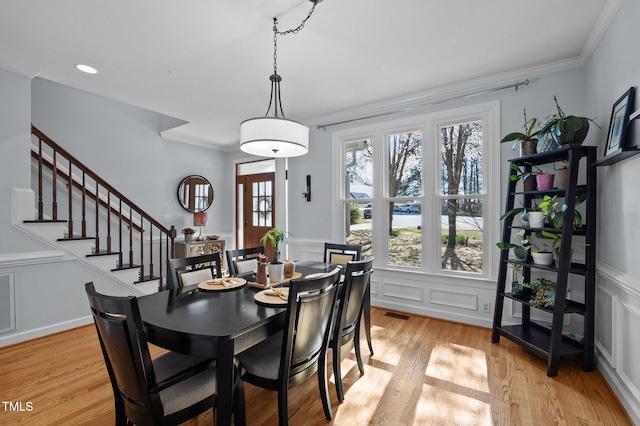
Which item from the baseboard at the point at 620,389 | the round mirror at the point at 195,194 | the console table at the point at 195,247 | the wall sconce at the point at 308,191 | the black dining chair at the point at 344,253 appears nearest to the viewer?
the baseboard at the point at 620,389

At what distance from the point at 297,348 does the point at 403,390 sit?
103 cm

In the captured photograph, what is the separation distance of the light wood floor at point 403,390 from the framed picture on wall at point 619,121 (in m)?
1.73

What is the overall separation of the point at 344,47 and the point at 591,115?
2.25 m

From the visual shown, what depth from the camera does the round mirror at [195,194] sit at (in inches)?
219

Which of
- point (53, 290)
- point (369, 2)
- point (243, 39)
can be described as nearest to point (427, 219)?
point (369, 2)

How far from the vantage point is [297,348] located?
64.1 inches

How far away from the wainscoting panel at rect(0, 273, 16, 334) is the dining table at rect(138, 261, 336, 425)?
2113 mm

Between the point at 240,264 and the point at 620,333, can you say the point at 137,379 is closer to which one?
the point at 240,264

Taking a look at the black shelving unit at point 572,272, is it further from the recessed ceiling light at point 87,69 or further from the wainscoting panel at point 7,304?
the wainscoting panel at point 7,304

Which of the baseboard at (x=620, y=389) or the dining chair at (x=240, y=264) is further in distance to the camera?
the dining chair at (x=240, y=264)

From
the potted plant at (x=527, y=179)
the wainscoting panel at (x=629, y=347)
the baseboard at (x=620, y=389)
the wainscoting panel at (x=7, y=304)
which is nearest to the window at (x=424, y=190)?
the potted plant at (x=527, y=179)

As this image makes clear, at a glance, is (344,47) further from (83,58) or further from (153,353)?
(153,353)

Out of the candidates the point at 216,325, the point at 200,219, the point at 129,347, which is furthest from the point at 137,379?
the point at 200,219

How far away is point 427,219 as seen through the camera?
3.63m
